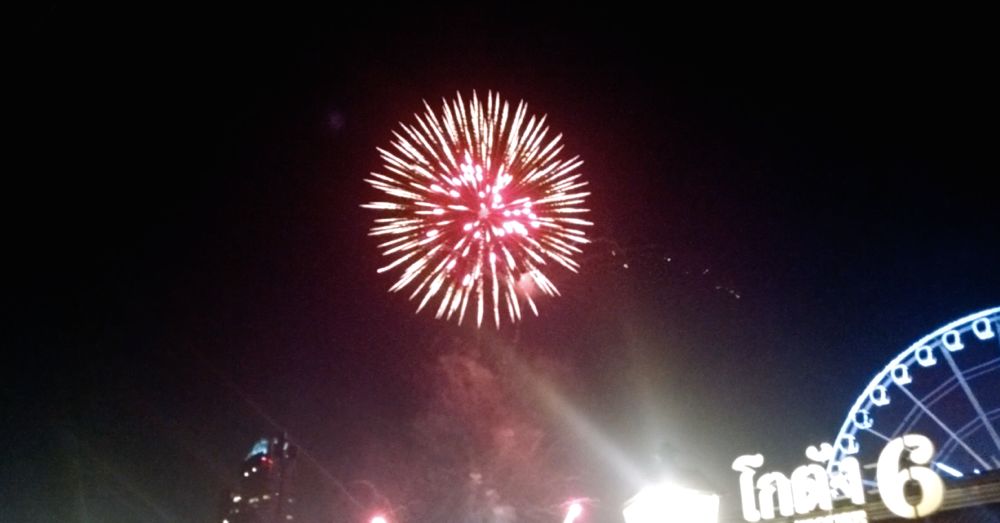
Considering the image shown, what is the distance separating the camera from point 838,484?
2000cm

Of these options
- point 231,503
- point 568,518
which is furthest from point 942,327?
point 231,503

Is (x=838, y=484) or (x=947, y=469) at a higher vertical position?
(x=947, y=469)

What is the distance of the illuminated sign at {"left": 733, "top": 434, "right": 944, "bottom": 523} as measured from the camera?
17.6m

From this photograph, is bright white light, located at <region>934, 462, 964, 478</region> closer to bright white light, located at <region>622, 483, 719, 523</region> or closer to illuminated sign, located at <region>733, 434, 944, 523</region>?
illuminated sign, located at <region>733, 434, 944, 523</region>

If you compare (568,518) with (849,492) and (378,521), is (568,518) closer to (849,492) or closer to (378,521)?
A: (378,521)

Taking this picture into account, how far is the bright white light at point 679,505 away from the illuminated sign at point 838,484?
1.20 meters

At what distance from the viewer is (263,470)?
134m

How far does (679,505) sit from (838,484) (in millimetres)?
3417

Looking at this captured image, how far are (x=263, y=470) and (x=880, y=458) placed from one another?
125948 millimetres

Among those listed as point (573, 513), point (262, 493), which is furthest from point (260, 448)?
point (573, 513)

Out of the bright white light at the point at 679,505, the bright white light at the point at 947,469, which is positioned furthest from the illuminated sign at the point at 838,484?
the bright white light at the point at 947,469

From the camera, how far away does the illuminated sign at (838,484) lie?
1758cm

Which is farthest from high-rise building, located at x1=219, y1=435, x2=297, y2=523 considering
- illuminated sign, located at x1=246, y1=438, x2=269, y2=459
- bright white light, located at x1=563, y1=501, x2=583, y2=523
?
bright white light, located at x1=563, y1=501, x2=583, y2=523

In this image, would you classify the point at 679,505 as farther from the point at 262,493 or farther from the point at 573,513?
the point at 262,493
